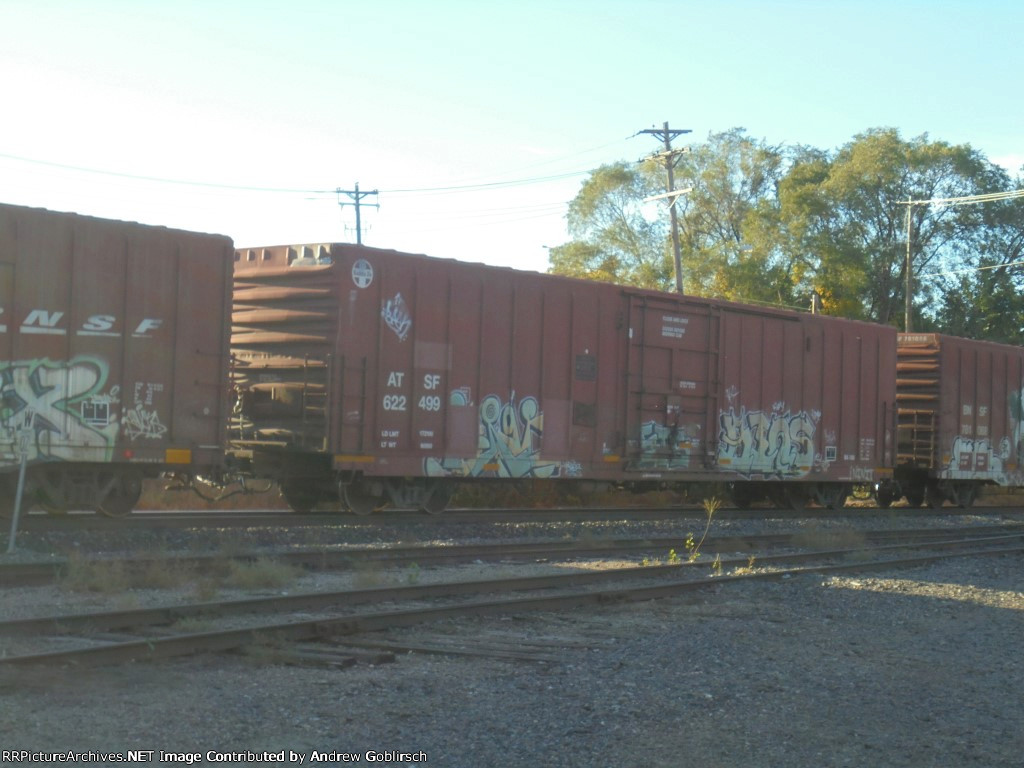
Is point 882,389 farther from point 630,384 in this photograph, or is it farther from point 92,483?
point 92,483

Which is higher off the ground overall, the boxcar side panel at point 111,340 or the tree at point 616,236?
the tree at point 616,236

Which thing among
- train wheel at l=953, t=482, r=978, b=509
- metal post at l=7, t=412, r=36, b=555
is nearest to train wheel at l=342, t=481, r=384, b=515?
metal post at l=7, t=412, r=36, b=555

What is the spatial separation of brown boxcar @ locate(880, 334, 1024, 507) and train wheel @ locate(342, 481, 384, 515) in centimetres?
1305

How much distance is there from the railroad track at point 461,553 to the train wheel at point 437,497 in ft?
9.99

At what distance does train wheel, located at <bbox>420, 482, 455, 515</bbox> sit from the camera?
1652 cm

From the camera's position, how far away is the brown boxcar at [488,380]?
1498cm

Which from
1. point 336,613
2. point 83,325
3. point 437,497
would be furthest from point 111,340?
point 437,497

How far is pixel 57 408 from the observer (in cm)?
1229

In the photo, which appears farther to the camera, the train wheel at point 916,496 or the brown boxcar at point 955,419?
the train wheel at point 916,496

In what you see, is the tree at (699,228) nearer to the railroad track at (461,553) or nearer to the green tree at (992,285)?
the green tree at (992,285)

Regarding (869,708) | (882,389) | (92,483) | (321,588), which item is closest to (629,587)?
(321,588)

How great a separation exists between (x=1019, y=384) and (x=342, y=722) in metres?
24.3

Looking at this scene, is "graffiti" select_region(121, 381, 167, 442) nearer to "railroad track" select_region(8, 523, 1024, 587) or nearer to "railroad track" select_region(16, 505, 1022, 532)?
"railroad track" select_region(16, 505, 1022, 532)

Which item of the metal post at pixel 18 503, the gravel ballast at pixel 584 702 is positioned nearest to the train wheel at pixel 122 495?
the metal post at pixel 18 503
